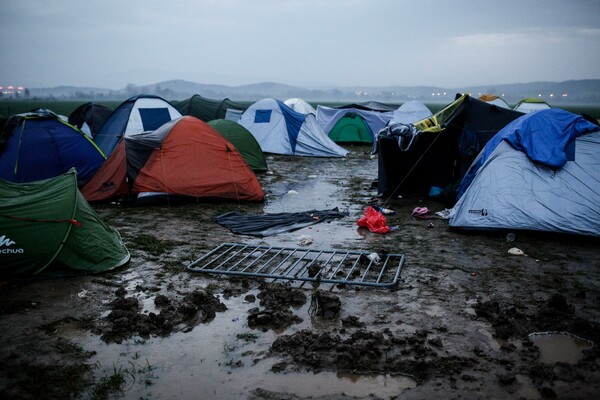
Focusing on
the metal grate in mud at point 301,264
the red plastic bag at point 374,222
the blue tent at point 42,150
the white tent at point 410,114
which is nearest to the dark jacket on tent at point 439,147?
the red plastic bag at point 374,222

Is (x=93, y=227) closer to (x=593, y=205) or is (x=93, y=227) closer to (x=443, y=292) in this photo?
(x=443, y=292)

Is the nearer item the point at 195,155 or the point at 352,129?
→ the point at 195,155

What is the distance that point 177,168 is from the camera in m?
10.5

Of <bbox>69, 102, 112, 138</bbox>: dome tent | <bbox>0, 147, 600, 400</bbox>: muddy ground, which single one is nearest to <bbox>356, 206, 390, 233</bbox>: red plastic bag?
<bbox>0, 147, 600, 400</bbox>: muddy ground

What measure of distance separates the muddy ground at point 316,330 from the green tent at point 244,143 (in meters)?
7.81

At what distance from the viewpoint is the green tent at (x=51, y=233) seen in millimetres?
5766

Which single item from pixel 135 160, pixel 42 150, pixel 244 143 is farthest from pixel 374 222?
pixel 42 150

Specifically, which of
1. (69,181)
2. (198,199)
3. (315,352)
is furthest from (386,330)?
(198,199)

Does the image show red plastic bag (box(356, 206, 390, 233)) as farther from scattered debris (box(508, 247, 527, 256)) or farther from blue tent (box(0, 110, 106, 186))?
blue tent (box(0, 110, 106, 186))

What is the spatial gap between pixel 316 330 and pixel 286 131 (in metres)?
15.4

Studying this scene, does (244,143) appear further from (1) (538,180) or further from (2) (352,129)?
(2) (352,129)

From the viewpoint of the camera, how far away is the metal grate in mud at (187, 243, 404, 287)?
6113mm

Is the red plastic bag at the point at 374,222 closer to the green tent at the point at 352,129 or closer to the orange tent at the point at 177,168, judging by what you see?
the orange tent at the point at 177,168

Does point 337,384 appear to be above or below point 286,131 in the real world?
below
